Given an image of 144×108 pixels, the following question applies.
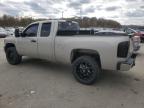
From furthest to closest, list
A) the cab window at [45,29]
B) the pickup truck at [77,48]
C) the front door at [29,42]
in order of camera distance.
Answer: the front door at [29,42] → the cab window at [45,29] → the pickup truck at [77,48]

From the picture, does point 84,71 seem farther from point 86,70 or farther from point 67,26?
point 67,26

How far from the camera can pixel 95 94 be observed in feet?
14.1

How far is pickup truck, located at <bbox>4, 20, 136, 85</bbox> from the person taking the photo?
429cm

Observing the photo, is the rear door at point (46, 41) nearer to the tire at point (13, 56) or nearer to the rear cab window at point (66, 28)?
the rear cab window at point (66, 28)

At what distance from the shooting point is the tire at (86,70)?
4.68 m

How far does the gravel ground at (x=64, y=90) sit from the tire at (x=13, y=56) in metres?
0.67

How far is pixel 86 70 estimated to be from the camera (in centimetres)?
491

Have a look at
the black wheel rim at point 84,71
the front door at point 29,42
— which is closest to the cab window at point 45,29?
the front door at point 29,42

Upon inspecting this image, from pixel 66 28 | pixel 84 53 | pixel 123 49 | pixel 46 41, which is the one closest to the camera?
pixel 123 49

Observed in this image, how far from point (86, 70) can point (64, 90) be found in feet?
2.92

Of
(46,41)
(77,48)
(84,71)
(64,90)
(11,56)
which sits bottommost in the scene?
(64,90)

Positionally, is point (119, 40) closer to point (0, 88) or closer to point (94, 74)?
point (94, 74)

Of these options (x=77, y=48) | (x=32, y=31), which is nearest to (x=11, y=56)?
(x=32, y=31)

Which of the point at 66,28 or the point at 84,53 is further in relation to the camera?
the point at 66,28
